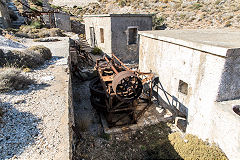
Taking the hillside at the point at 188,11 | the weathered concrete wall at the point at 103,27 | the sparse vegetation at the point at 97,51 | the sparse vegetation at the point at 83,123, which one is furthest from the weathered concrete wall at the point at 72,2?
the sparse vegetation at the point at 83,123

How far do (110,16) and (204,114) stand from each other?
947cm

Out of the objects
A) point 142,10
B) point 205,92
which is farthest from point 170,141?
point 142,10

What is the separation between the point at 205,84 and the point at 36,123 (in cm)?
472

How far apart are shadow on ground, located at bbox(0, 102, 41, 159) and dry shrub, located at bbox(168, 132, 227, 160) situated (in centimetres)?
420

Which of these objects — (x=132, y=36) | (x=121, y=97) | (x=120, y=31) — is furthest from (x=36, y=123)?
(x=132, y=36)

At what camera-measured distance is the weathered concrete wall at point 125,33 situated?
12.3 metres

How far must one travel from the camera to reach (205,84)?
483 centimetres

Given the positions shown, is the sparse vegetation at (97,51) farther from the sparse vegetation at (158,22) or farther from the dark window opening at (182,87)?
the sparse vegetation at (158,22)

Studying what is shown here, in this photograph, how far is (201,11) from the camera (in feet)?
84.1

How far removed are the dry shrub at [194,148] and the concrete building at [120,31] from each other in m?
8.94

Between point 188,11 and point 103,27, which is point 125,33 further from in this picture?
point 188,11

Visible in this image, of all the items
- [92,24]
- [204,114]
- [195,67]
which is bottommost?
[204,114]

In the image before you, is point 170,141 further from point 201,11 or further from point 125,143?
point 201,11

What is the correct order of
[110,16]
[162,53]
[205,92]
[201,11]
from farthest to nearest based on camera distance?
[201,11] < [110,16] < [162,53] < [205,92]
